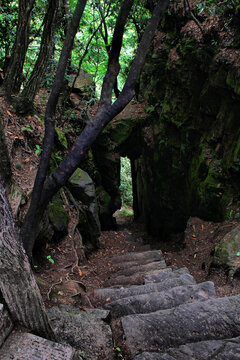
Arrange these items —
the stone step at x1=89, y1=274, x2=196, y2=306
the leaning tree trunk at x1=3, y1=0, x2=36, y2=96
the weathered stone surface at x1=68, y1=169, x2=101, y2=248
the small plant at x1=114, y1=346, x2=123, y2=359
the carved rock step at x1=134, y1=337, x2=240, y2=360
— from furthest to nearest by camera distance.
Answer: the weathered stone surface at x1=68, y1=169, x2=101, y2=248
the leaning tree trunk at x1=3, y1=0, x2=36, y2=96
the stone step at x1=89, y1=274, x2=196, y2=306
the small plant at x1=114, y1=346, x2=123, y2=359
the carved rock step at x1=134, y1=337, x2=240, y2=360

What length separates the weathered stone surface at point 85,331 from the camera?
230cm

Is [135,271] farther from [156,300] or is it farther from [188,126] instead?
[188,126]

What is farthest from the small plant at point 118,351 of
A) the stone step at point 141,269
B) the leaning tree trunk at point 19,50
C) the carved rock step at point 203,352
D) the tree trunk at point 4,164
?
the leaning tree trunk at point 19,50

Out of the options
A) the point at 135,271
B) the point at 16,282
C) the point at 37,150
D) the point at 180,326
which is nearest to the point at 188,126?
the point at 37,150

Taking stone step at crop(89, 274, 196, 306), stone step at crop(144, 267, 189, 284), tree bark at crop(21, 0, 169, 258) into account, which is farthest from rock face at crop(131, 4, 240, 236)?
tree bark at crop(21, 0, 169, 258)

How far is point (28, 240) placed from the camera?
11.5ft

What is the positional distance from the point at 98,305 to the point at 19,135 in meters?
3.98

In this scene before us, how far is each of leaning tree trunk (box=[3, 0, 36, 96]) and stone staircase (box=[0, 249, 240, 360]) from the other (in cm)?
506

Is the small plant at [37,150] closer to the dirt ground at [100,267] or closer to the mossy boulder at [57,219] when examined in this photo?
the mossy boulder at [57,219]

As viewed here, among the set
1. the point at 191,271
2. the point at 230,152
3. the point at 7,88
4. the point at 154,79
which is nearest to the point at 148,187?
the point at 154,79

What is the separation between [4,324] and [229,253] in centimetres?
361

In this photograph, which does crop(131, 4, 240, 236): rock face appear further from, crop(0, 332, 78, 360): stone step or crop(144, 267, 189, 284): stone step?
crop(0, 332, 78, 360): stone step

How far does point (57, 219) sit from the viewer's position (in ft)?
17.9

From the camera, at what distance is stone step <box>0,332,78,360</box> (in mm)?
1654
